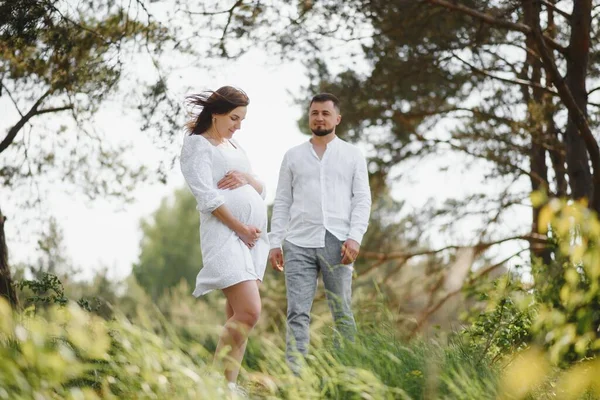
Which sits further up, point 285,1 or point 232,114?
point 285,1

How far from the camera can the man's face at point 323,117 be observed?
5.11 metres

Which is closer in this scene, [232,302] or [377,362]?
[377,362]

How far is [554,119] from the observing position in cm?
1055

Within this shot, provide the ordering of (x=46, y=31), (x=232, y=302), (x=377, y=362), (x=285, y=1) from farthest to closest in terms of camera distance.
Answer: (x=285, y=1)
(x=46, y=31)
(x=232, y=302)
(x=377, y=362)

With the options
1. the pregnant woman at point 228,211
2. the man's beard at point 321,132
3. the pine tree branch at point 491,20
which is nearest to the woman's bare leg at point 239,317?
the pregnant woman at point 228,211

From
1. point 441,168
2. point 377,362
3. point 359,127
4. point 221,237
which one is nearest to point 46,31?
point 221,237

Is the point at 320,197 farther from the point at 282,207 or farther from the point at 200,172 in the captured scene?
the point at 200,172

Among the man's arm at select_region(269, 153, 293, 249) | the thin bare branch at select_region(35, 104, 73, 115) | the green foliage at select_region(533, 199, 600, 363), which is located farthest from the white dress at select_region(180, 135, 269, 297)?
the thin bare branch at select_region(35, 104, 73, 115)

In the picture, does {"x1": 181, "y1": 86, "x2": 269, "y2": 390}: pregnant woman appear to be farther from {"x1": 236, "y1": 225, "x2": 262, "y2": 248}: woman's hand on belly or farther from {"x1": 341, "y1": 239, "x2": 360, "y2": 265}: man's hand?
{"x1": 341, "y1": 239, "x2": 360, "y2": 265}: man's hand

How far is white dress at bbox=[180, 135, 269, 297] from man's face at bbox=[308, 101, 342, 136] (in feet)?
2.44

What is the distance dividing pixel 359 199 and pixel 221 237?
1.13 meters

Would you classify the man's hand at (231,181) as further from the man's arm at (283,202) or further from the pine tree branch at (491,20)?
the pine tree branch at (491,20)

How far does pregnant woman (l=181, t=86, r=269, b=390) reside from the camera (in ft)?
14.2

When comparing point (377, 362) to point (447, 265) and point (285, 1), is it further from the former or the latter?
point (447, 265)
